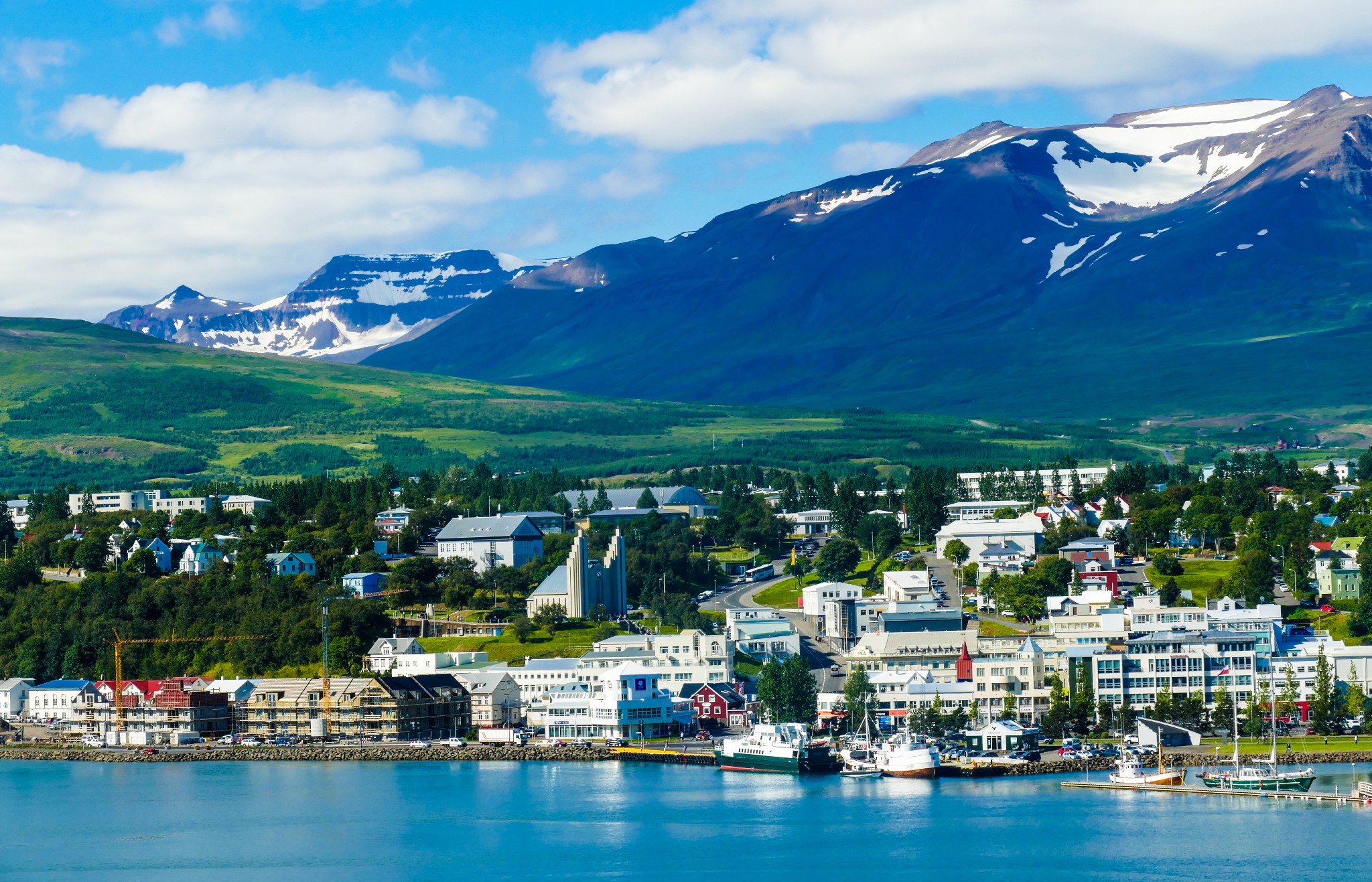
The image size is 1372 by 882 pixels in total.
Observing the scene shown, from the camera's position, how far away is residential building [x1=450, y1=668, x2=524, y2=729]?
316 ft

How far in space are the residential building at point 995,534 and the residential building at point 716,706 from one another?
29094mm

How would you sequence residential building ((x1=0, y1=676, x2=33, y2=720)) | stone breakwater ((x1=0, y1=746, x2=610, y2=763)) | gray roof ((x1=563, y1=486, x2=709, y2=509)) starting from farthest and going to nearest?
1. gray roof ((x1=563, y1=486, x2=709, y2=509))
2. residential building ((x1=0, y1=676, x2=33, y2=720))
3. stone breakwater ((x1=0, y1=746, x2=610, y2=763))

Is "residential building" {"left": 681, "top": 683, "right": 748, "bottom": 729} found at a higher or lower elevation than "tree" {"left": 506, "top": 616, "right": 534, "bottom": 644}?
lower

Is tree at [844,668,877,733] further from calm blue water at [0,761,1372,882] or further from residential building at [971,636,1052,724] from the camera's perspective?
calm blue water at [0,761,1372,882]

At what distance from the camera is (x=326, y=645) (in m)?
105

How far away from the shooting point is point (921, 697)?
90188 millimetres

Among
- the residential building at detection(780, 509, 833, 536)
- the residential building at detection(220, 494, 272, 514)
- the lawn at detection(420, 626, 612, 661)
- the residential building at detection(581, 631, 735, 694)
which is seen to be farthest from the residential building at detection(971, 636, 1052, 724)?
the residential building at detection(220, 494, 272, 514)

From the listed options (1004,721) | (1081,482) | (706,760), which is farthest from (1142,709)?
(1081,482)

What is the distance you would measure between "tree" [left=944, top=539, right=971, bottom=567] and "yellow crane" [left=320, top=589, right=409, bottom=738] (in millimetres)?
31085

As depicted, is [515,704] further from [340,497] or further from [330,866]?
[340,497]

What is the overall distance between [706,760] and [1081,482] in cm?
7996

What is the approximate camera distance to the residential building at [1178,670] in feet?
289

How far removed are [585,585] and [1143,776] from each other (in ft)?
151

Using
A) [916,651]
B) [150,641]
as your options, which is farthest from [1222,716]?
[150,641]
